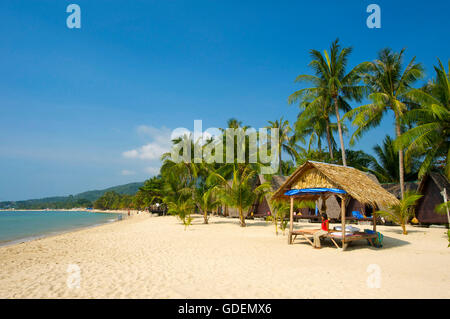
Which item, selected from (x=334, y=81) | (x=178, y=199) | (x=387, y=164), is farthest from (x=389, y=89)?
(x=178, y=199)

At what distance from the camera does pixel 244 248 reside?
9.44 metres

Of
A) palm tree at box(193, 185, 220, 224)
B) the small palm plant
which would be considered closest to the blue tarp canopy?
the small palm plant

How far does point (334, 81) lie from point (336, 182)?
13231 millimetres

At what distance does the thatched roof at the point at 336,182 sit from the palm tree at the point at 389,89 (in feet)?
25.6

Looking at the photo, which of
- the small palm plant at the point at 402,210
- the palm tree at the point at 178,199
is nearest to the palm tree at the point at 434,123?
the small palm plant at the point at 402,210

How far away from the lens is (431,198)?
1619 centimetres

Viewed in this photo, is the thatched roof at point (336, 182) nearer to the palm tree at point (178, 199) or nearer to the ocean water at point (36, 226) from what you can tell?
the palm tree at point (178, 199)

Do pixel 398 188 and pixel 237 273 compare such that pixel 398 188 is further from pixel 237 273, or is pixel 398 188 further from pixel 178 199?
pixel 237 273

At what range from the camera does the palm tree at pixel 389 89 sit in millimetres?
16750

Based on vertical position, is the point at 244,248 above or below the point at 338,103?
below
